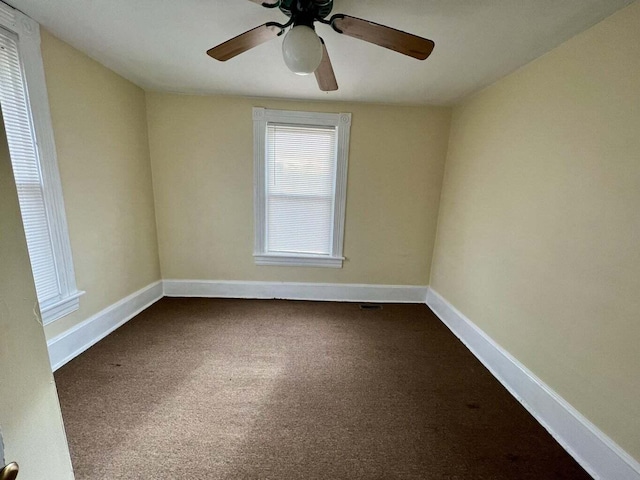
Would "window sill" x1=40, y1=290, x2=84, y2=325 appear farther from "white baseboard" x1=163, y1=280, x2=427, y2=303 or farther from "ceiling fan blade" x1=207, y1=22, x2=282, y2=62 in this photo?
"ceiling fan blade" x1=207, y1=22, x2=282, y2=62

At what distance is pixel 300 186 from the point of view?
2928 millimetres

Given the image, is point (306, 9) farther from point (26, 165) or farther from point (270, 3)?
point (26, 165)

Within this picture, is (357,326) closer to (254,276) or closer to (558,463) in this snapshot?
(254,276)

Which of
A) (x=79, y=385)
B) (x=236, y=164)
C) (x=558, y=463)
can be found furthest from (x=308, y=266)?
(x=558, y=463)

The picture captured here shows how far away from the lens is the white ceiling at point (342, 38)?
4.46ft

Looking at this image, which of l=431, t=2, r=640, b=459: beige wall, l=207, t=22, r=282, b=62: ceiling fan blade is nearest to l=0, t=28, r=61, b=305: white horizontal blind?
l=207, t=22, r=282, b=62: ceiling fan blade

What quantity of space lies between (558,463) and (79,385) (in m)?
2.83

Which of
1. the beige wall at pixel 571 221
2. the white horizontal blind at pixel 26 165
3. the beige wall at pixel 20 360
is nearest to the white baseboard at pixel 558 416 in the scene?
the beige wall at pixel 571 221

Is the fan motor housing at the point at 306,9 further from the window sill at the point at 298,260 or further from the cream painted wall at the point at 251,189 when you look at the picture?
the window sill at the point at 298,260

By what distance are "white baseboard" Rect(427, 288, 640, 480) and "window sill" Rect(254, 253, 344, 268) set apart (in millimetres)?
1496

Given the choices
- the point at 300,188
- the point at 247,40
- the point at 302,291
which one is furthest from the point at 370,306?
the point at 247,40

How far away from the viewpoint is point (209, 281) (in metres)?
3.11

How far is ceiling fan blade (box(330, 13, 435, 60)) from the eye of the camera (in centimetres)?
124

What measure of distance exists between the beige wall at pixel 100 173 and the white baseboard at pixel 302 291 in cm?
56
